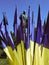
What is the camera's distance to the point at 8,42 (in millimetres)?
1764

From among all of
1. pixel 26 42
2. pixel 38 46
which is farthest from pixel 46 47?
pixel 26 42

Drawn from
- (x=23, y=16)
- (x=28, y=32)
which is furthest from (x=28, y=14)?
(x=28, y=32)

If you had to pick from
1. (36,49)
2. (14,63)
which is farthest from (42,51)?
(14,63)

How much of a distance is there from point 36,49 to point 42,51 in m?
0.06

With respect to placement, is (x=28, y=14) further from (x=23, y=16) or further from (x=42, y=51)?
(x=42, y=51)

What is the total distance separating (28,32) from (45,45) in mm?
192

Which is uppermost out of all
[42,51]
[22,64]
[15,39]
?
[15,39]

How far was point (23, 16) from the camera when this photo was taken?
69.2 inches

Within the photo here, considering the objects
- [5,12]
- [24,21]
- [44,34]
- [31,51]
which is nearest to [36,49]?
[31,51]

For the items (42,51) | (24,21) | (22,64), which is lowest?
(22,64)

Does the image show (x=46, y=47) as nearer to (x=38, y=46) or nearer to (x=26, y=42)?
(x=38, y=46)

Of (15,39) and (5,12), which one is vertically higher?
(5,12)

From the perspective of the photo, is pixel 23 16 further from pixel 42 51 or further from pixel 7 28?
pixel 42 51

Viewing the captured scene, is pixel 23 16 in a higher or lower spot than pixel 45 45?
higher
